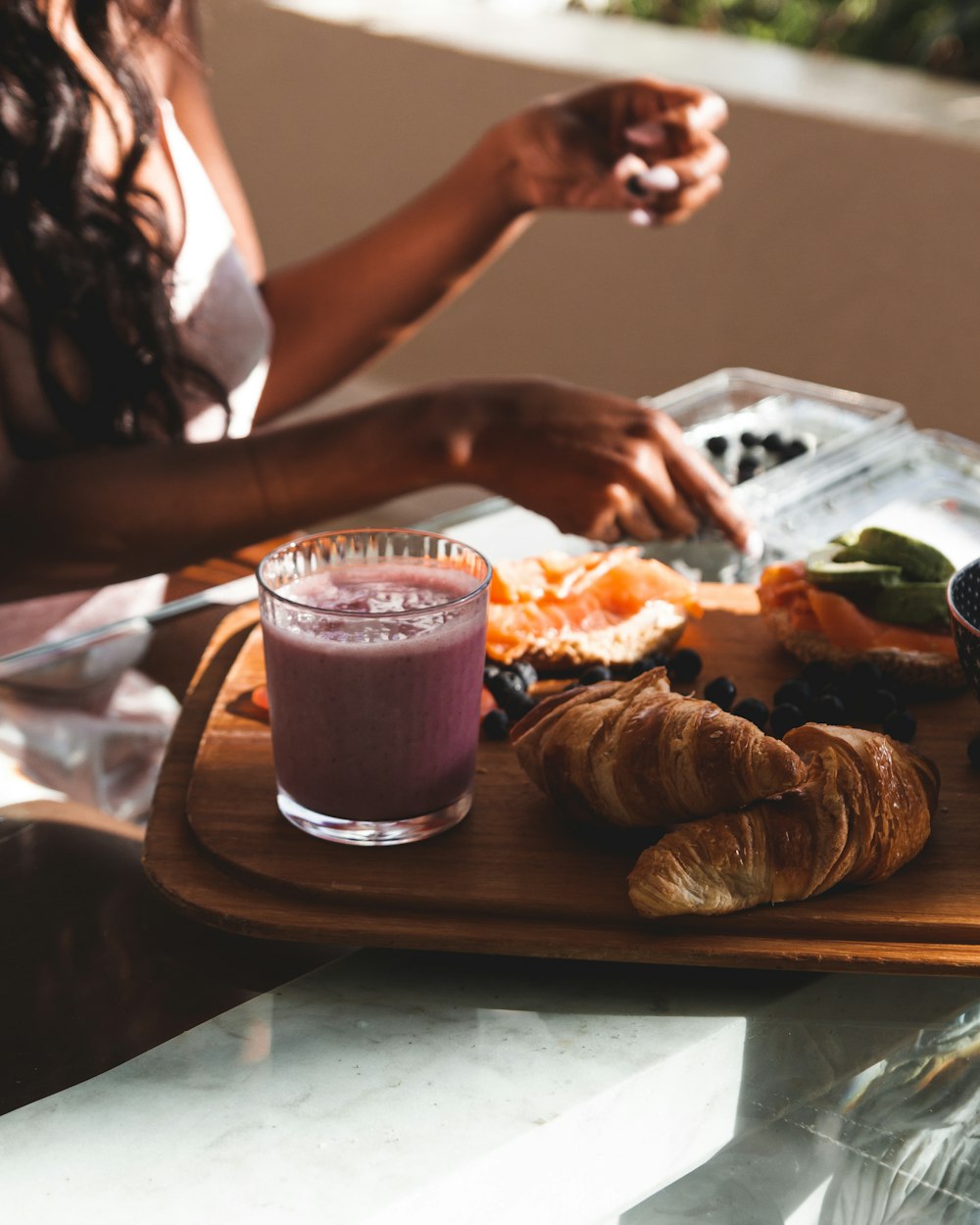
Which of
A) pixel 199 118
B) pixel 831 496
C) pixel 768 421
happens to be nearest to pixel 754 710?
pixel 831 496

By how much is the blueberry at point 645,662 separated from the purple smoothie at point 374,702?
10.1 inches

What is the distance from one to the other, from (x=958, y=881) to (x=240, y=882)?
44 centimetres

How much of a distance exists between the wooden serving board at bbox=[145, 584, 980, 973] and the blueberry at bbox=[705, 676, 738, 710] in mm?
165

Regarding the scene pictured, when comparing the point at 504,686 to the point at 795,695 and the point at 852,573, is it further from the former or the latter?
the point at 852,573

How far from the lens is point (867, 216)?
324 centimetres

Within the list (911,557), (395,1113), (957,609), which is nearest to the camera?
(395,1113)

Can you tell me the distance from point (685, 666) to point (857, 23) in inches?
129

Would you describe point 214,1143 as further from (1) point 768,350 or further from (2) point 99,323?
(1) point 768,350

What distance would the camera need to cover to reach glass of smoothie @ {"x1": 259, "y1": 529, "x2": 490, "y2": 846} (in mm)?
863

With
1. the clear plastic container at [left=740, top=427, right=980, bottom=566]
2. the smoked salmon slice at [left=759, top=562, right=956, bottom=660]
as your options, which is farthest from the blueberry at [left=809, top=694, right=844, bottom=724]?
the clear plastic container at [left=740, top=427, right=980, bottom=566]

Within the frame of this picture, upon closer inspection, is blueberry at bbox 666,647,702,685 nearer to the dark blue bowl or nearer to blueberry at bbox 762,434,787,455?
the dark blue bowl

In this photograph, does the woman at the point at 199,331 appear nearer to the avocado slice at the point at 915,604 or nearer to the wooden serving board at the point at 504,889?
the avocado slice at the point at 915,604

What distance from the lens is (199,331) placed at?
1612 mm

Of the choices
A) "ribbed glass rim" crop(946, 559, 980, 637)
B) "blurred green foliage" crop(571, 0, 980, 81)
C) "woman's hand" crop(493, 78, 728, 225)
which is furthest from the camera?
"blurred green foliage" crop(571, 0, 980, 81)
